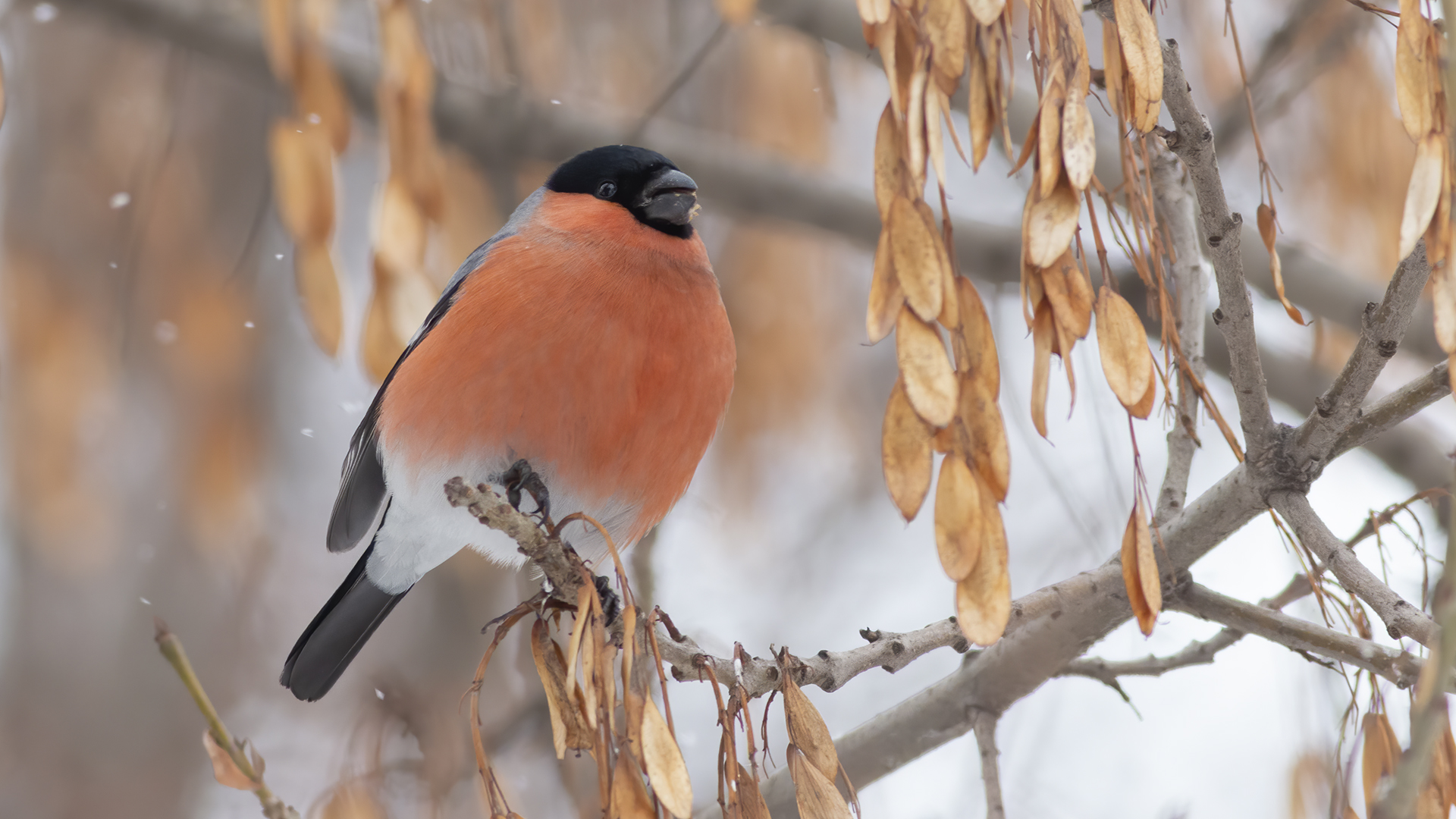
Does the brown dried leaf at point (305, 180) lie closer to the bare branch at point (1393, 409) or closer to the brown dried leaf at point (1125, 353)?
the brown dried leaf at point (1125, 353)

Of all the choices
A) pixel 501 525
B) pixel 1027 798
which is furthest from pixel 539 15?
pixel 1027 798

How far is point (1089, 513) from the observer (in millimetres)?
2447

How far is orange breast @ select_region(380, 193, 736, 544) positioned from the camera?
1.83 metres

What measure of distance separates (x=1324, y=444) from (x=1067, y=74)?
58 cm

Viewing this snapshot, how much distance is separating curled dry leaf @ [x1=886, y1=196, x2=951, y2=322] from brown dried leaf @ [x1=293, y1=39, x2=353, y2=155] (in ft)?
2.10

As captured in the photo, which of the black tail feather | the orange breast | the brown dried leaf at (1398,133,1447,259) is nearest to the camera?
the brown dried leaf at (1398,133,1447,259)

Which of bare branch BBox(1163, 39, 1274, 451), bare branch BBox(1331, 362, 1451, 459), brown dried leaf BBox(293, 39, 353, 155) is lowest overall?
brown dried leaf BBox(293, 39, 353, 155)

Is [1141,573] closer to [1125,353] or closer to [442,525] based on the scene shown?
[1125,353]

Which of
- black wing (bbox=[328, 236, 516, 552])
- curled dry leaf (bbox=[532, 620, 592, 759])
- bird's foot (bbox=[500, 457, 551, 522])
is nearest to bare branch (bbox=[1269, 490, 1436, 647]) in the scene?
curled dry leaf (bbox=[532, 620, 592, 759])

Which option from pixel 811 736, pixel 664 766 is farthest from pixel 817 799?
pixel 664 766

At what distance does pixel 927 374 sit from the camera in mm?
918

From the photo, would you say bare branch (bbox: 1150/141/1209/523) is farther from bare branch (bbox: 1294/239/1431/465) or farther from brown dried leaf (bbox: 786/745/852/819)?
brown dried leaf (bbox: 786/745/852/819)

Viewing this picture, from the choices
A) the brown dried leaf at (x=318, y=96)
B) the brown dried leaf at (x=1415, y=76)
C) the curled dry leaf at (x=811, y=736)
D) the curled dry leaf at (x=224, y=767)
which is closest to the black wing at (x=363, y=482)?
the brown dried leaf at (x=318, y=96)

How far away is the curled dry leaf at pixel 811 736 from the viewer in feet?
3.81
